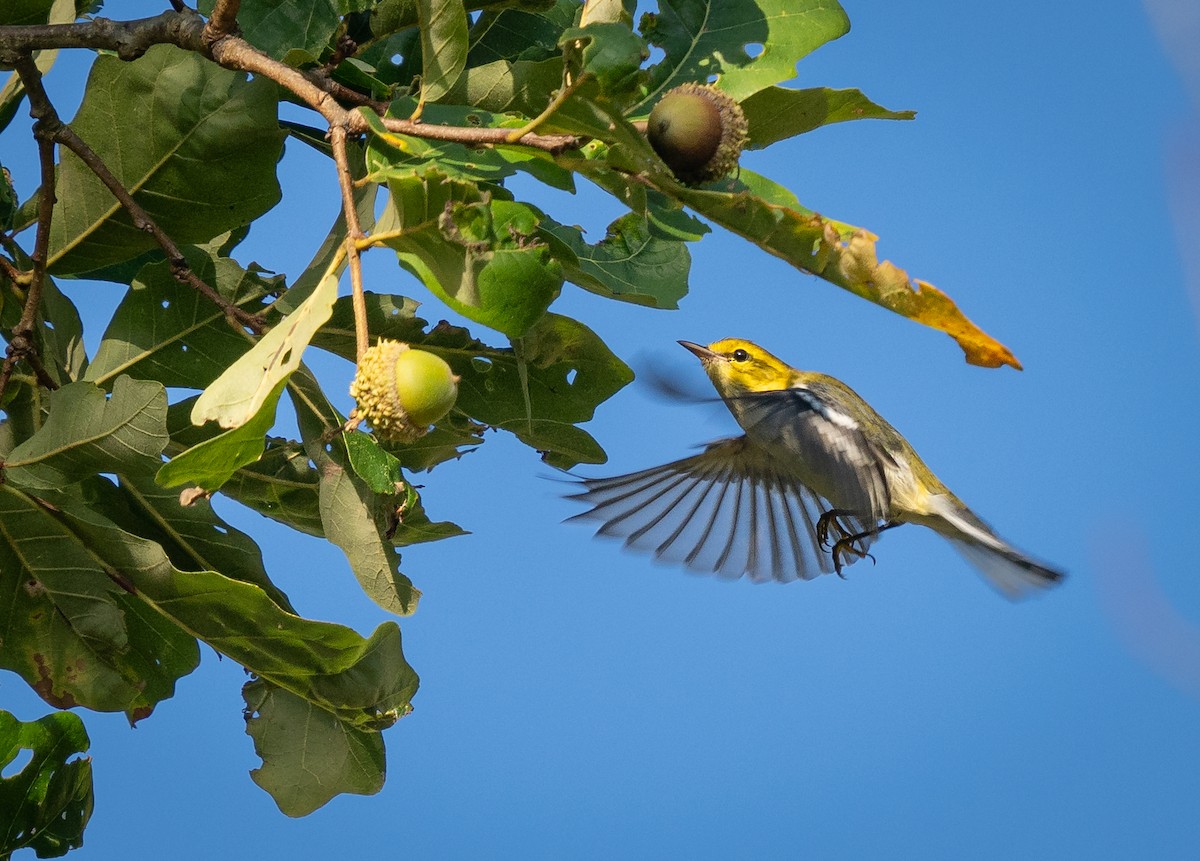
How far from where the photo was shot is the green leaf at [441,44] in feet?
4.34

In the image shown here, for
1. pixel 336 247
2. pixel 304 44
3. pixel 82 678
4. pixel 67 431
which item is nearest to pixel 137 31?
pixel 304 44

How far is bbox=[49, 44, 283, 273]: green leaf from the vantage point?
61.2 inches

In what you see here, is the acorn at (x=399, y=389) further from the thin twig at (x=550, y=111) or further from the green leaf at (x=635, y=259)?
the green leaf at (x=635, y=259)

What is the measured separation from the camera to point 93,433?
1498mm

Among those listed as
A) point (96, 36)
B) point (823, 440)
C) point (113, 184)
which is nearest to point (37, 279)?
point (113, 184)

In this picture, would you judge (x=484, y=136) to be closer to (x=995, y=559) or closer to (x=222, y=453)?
(x=222, y=453)

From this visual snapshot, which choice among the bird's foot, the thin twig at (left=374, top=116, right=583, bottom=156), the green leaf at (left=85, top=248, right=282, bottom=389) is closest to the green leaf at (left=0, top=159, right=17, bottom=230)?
the green leaf at (left=85, top=248, right=282, bottom=389)

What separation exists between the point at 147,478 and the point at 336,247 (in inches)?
19.4

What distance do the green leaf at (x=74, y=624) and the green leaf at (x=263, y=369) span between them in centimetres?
53

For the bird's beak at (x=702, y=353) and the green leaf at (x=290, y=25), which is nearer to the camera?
the green leaf at (x=290, y=25)

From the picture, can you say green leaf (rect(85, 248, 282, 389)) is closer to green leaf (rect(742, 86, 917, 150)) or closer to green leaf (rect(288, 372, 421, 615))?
green leaf (rect(288, 372, 421, 615))

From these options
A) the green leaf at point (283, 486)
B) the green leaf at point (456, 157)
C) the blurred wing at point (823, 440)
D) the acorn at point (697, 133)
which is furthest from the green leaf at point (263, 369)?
the blurred wing at point (823, 440)

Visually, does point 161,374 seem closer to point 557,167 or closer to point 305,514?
point 305,514

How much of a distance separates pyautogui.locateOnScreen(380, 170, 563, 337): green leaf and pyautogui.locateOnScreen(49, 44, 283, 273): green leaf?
16.0 inches
